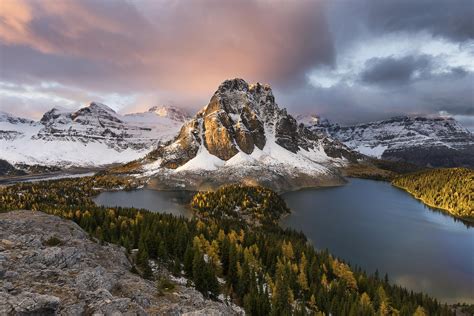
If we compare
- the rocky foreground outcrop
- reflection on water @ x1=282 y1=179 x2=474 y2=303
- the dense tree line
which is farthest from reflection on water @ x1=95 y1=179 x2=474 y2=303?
the rocky foreground outcrop

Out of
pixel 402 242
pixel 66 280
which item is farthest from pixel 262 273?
pixel 402 242

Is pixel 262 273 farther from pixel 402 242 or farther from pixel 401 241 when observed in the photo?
pixel 401 241

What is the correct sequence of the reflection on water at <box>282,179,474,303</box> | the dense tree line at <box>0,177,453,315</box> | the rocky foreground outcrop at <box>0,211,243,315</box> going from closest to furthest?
1. the rocky foreground outcrop at <box>0,211,243,315</box>
2. the dense tree line at <box>0,177,453,315</box>
3. the reflection on water at <box>282,179,474,303</box>

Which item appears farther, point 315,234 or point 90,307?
point 315,234

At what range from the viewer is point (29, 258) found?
36812mm

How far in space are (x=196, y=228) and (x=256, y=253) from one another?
73.0 ft

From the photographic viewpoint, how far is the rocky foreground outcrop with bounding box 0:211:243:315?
2495cm

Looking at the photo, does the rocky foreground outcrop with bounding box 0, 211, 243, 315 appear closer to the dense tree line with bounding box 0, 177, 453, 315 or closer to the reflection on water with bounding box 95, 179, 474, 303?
the dense tree line with bounding box 0, 177, 453, 315

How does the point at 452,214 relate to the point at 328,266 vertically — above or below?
above

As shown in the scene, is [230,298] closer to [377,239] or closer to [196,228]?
[196,228]

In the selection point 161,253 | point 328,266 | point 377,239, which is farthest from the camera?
point 377,239

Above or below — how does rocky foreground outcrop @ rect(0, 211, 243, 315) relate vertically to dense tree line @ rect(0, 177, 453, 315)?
above

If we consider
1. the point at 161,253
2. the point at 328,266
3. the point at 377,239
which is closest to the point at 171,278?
the point at 161,253

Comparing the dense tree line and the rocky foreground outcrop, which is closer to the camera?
the rocky foreground outcrop
